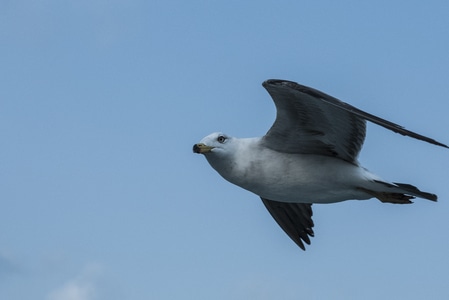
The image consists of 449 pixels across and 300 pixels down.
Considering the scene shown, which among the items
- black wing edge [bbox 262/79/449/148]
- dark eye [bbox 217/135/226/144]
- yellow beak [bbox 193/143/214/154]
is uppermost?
dark eye [bbox 217/135/226/144]

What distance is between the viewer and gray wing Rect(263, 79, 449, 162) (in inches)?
513

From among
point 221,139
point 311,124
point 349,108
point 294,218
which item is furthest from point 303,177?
point 294,218

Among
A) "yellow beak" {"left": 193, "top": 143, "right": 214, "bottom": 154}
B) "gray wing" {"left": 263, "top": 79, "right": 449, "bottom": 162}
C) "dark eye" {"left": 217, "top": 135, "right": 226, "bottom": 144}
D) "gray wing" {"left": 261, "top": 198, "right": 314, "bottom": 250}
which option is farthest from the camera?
"gray wing" {"left": 261, "top": 198, "right": 314, "bottom": 250}

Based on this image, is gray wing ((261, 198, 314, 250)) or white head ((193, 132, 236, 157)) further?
gray wing ((261, 198, 314, 250))

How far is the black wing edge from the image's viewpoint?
453 inches

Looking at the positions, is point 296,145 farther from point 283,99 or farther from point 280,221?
point 280,221

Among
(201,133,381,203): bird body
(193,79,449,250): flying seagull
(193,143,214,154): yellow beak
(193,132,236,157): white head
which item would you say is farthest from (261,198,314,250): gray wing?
(193,143,214,154): yellow beak

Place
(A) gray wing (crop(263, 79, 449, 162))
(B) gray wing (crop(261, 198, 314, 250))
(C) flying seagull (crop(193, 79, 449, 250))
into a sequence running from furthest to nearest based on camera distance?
(B) gray wing (crop(261, 198, 314, 250))
(C) flying seagull (crop(193, 79, 449, 250))
(A) gray wing (crop(263, 79, 449, 162))

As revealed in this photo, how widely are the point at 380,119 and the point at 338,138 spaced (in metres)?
2.10

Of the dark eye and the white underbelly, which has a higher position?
the dark eye

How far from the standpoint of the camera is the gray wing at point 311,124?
1303cm

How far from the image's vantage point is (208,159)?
1412cm

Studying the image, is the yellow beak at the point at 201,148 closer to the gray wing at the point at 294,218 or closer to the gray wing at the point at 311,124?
the gray wing at the point at 311,124

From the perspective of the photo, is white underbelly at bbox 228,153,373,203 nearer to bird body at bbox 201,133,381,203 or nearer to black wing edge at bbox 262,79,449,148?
bird body at bbox 201,133,381,203
